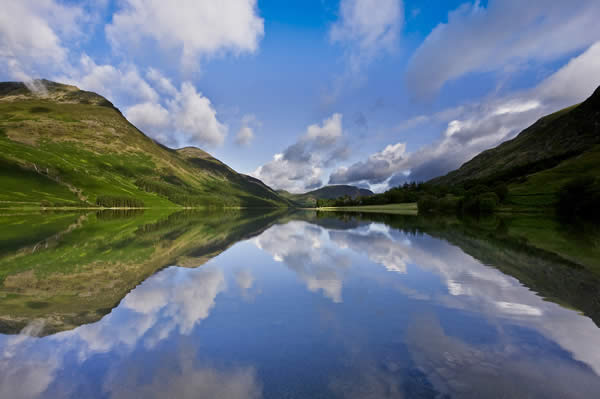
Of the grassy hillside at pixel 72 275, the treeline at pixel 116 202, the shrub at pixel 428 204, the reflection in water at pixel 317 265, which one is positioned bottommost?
the reflection in water at pixel 317 265

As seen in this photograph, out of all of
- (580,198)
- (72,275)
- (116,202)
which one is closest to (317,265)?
(72,275)

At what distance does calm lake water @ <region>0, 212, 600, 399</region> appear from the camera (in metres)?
6.27

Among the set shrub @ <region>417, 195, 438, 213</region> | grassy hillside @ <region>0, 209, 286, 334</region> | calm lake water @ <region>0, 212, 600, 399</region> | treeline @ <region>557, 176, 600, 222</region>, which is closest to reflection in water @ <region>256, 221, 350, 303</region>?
calm lake water @ <region>0, 212, 600, 399</region>

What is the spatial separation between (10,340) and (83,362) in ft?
10.6

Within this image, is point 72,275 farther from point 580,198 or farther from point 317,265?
point 580,198

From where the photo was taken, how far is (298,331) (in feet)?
30.3

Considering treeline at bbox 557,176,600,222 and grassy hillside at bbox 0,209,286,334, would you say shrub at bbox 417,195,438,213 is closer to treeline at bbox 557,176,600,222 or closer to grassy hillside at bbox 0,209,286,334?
treeline at bbox 557,176,600,222

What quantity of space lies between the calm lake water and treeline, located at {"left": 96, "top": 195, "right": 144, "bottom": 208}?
619 ft

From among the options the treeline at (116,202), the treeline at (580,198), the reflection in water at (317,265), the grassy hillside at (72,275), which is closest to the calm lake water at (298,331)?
the grassy hillside at (72,275)

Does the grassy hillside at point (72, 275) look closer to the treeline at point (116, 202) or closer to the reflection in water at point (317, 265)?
the reflection in water at point (317, 265)

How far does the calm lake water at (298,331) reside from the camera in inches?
247

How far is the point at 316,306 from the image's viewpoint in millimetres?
11828

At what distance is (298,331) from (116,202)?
210 meters

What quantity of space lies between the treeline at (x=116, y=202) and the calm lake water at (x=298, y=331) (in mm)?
188721
